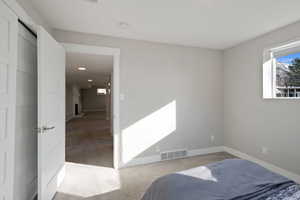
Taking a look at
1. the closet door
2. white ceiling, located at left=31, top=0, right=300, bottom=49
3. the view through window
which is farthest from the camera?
the view through window

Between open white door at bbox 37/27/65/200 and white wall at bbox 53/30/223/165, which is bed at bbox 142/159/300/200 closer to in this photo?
open white door at bbox 37/27/65/200

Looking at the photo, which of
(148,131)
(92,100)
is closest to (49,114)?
(148,131)

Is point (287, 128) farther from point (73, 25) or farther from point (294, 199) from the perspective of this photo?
point (73, 25)

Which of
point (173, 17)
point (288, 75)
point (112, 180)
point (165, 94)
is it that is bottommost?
point (112, 180)

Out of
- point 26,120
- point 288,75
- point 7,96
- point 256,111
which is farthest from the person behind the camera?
point 256,111

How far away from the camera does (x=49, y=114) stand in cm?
184

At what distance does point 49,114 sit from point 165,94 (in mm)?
2051

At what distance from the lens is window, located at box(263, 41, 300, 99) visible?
242 centimetres

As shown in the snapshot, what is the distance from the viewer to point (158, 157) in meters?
3.06

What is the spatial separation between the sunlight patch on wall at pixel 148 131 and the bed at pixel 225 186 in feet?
5.25

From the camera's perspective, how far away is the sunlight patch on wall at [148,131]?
9.38 feet

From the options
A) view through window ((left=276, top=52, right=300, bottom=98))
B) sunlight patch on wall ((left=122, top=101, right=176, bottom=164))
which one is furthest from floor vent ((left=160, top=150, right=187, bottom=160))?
view through window ((left=276, top=52, right=300, bottom=98))

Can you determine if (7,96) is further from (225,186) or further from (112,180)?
(225,186)

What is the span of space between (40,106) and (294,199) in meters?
2.35
